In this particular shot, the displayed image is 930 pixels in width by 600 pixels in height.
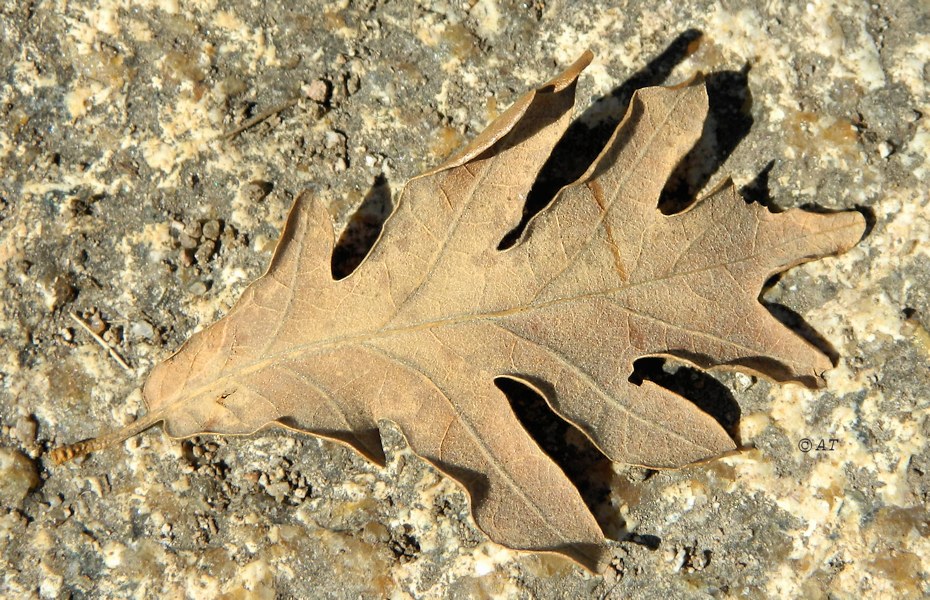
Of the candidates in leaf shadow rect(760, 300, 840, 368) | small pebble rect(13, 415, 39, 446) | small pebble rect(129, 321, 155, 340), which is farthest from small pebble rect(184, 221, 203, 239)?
leaf shadow rect(760, 300, 840, 368)

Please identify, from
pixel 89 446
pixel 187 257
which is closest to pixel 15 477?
pixel 89 446

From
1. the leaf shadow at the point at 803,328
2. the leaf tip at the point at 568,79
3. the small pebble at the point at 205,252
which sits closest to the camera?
the leaf tip at the point at 568,79

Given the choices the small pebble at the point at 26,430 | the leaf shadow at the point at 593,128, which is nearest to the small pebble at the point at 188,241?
the small pebble at the point at 26,430

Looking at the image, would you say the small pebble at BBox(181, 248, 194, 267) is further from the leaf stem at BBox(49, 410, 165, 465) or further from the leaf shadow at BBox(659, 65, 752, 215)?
the leaf shadow at BBox(659, 65, 752, 215)

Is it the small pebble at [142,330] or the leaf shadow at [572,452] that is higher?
the small pebble at [142,330]

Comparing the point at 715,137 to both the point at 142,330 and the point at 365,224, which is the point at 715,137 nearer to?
the point at 365,224

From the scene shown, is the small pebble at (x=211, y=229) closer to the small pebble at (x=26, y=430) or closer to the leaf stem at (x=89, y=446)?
the leaf stem at (x=89, y=446)
